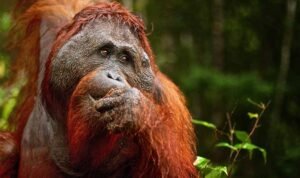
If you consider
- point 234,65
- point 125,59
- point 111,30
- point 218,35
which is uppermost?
point 111,30

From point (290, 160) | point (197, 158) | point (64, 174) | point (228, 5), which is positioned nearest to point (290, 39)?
point (228, 5)

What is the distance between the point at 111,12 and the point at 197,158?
1025 mm

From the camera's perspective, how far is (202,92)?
8047mm

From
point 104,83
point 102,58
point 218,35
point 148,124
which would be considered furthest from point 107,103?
point 218,35

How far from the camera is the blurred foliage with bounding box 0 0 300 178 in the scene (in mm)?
7012

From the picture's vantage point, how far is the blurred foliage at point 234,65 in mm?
7012

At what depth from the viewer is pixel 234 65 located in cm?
885

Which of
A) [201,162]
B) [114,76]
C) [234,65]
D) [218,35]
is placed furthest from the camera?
[234,65]

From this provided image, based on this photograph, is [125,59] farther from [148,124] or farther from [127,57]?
[148,124]

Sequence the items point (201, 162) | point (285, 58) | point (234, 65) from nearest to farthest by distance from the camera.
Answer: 1. point (201, 162)
2. point (285, 58)
3. point (234, 65)

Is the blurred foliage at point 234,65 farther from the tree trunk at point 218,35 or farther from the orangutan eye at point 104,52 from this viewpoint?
the orangutan eye at point 104,52

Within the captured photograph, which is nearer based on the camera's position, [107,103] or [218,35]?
[107,103]

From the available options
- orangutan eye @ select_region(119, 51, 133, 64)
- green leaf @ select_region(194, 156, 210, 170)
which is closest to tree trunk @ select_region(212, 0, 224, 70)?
green leaf @ select_region(194, 156, 210, 170)

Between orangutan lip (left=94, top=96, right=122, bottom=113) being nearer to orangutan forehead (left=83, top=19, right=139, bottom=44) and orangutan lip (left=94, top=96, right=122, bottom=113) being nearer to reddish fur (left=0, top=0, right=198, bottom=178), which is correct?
reddish fur (left=0, top=0, right=198, bottom=178)
